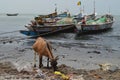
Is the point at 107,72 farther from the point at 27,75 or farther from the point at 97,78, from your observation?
the point at 27,75

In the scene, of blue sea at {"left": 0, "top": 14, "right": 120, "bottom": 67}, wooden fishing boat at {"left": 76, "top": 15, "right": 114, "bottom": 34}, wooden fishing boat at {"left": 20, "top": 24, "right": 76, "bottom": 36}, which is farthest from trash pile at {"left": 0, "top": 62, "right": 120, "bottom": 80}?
wooden fishing boat at {"left": 76, "top": 15, "right": 114, "bottom": 34}

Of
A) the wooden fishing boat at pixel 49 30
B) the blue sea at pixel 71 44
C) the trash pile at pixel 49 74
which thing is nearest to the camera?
the trash pile at pixel 49 74

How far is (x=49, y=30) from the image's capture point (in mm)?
41344

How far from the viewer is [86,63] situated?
1939 centimetres

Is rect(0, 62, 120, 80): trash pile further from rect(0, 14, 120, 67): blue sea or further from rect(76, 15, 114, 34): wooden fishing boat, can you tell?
rect(76, 15, 114, 34): wooden fishing boat

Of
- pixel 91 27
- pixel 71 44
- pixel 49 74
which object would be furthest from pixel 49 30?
pixel 49 74

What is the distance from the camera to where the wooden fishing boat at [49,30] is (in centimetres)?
3944

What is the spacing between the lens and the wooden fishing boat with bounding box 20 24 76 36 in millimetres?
39444

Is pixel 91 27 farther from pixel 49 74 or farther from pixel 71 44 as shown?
pixel 49 74

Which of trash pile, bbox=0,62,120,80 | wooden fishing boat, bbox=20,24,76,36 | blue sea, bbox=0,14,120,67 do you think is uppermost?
trash pile, bbox=0,62,120,80

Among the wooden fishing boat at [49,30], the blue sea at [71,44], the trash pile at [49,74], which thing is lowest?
the blue sea at [71,44]

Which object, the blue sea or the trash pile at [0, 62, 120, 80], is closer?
the trash pile at [0, 62, 120, 80]

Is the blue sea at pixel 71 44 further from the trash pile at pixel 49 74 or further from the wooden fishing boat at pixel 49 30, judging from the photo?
the trash pile at pixel 49 74

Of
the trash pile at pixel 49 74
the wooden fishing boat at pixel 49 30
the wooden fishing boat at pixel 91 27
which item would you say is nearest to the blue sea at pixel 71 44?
the wooden fishing boat at pixel 49 30
